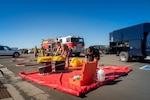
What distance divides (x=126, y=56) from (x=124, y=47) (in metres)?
0.88

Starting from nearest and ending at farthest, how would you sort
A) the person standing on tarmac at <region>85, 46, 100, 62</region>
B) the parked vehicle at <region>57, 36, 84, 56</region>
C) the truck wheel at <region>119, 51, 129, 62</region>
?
the person standing on tarmac at <region>85, 46, 100, 62</region>
the truck wheel at <region>119, 51, 129, 62</region>
the parked vehicle at <region>57, 36, 84, 56</region>

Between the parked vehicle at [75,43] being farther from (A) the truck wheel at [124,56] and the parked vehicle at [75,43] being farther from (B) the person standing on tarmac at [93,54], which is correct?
(B) the person standing on tarmac at [93,54]

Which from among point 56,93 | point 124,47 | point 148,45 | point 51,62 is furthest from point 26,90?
point 124,47

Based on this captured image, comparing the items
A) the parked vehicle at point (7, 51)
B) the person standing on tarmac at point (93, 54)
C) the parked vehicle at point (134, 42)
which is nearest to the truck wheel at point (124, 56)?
the parked vehicle at point (134, 42)

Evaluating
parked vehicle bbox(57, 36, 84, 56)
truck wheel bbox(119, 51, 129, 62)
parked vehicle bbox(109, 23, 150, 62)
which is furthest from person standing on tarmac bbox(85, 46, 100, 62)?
parked vehicle bbox(57, 36, 84, 56)

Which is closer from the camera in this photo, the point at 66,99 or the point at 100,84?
the point at 66,99

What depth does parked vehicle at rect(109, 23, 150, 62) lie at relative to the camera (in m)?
15.8

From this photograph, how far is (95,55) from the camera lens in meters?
9.23

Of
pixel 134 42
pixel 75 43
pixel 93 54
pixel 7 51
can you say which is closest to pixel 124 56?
pixel 134 42

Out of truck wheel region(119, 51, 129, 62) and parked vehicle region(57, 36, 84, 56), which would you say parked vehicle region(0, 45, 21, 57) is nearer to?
parked vehicle region(57, 36, 84, 56)

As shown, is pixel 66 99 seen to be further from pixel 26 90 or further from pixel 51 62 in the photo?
pixel 51 62

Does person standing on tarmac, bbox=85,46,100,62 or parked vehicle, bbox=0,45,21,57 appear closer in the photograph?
person standing on tarmac, bbox=85,46,100,62

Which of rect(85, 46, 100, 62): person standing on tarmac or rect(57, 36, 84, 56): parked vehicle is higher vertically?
rect(57, 36, 84, 56): parked vehicle

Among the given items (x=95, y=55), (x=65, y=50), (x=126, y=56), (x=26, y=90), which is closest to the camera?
(x=26, y=90)
